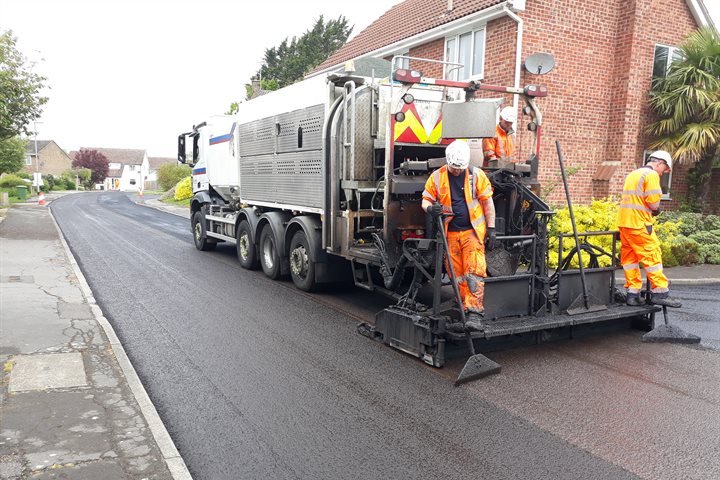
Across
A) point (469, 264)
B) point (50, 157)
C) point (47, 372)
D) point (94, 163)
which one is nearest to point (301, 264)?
point (469, 264)

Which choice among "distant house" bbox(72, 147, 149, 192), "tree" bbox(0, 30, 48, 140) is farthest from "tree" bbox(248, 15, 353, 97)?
"distant house" bbox(72, 147, 149, 192)

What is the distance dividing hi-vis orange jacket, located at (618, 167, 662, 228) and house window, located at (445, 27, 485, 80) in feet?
25.7

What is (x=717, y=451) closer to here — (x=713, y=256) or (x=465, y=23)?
(x=713, y=256)

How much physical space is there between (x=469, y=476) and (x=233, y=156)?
9.19 meters

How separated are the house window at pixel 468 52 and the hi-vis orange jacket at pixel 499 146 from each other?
22.7ft

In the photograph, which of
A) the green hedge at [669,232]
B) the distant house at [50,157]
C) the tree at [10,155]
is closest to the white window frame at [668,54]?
the green hedge at [669,232]

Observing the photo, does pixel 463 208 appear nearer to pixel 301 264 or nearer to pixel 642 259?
pixel 642 259

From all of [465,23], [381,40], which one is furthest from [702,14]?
[381,40]

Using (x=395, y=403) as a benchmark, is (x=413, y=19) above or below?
above

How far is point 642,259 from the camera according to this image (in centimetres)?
643

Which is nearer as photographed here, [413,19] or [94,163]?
[413,19]

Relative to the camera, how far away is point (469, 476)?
3400 mm

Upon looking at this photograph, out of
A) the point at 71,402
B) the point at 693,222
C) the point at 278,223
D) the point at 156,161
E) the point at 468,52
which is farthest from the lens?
the point at 156,161

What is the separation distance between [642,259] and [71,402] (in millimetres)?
5800
